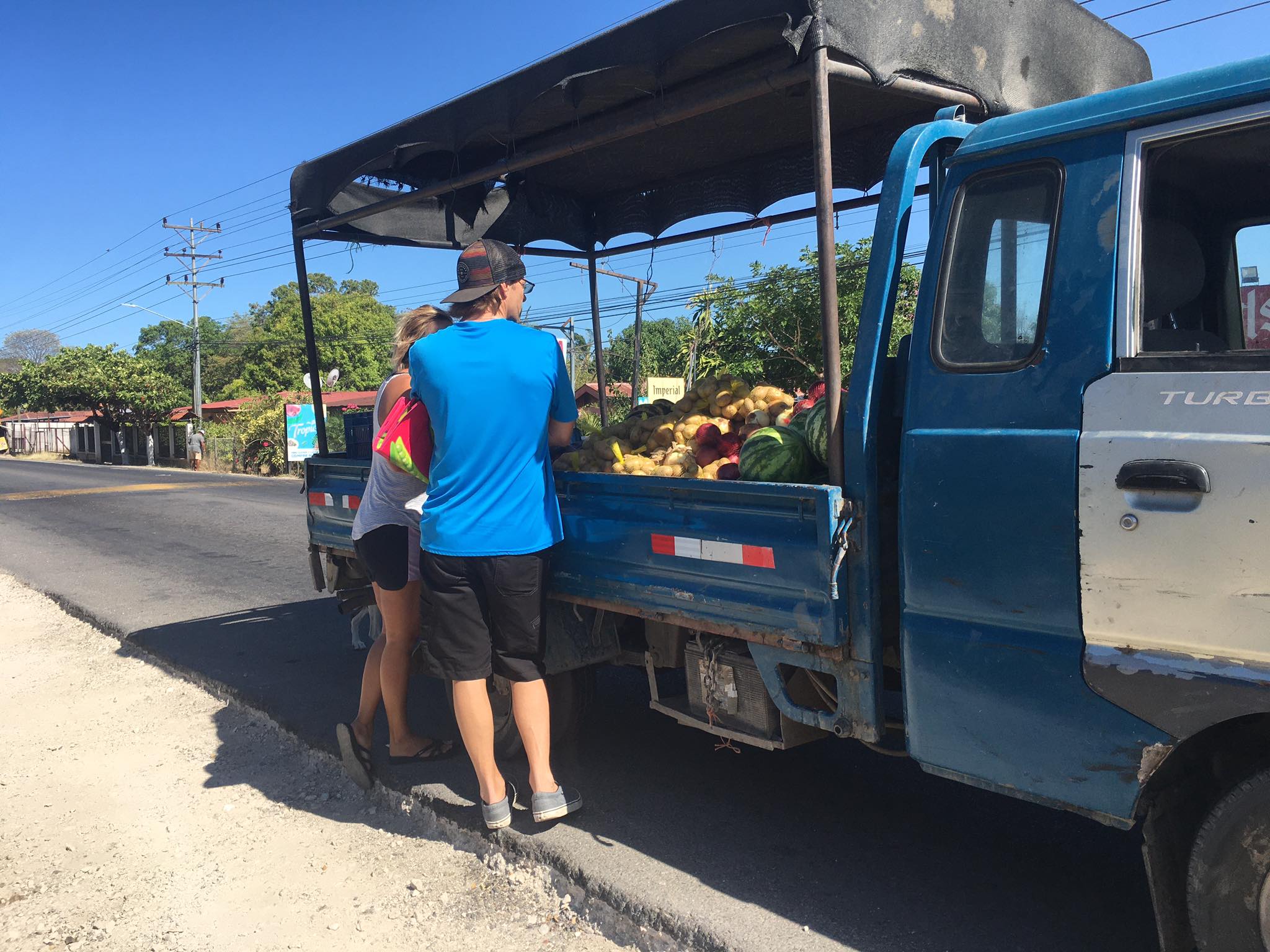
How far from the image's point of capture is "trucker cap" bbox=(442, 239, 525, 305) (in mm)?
3807

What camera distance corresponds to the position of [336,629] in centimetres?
759

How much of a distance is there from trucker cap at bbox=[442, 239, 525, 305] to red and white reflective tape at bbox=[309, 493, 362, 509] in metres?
1.66

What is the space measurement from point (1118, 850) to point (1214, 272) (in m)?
2.02

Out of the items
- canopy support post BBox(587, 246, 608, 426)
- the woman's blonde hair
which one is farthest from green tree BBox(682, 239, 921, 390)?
the woman's blonde hair

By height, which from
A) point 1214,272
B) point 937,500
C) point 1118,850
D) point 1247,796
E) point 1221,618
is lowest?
point 1118,850

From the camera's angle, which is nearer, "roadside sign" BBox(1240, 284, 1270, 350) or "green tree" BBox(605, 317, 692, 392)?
"roadside sign" BBox(1240, 284, 1270, 350)

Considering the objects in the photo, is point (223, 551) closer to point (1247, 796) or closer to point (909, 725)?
point (909, 725)

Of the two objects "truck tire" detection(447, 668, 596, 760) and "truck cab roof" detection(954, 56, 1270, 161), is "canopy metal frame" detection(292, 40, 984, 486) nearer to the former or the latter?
"truck cab roof" detection(954, 56, 1270, 161)

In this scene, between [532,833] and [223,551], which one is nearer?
[532,833]

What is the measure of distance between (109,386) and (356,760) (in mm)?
49421

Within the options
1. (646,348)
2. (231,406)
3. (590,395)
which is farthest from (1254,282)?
(231,406)

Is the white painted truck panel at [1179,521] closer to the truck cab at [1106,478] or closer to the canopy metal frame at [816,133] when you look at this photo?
the truck cab at [1106,478]

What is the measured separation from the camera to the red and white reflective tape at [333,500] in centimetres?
532

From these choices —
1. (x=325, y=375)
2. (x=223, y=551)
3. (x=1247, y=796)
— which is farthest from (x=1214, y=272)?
(x=325, y=375)
